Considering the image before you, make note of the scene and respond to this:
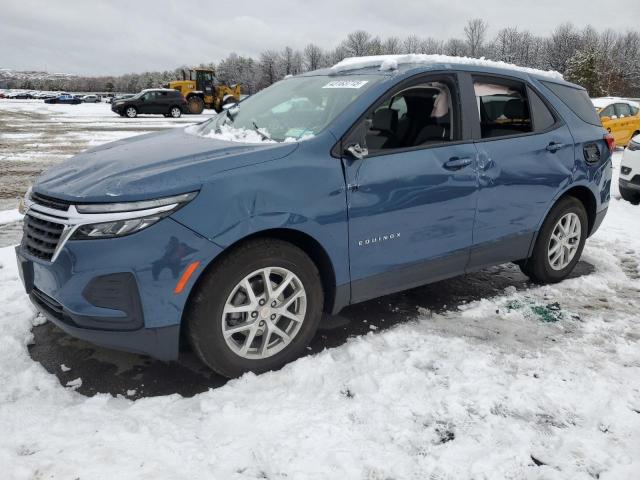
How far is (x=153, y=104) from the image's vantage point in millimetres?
30078

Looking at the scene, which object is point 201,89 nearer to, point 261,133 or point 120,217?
point 261,133

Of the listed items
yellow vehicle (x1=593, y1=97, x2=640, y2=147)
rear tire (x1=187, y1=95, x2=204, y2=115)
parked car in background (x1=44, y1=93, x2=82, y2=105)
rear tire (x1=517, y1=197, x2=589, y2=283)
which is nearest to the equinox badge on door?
rear tire (x1=517, y1=197, x2=589, y2=283)

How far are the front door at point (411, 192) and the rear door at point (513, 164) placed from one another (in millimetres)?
175

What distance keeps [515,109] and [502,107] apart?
0.11 meters

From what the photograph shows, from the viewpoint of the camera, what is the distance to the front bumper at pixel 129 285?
2502mm

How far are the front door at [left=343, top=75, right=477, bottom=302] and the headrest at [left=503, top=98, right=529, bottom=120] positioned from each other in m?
0.74

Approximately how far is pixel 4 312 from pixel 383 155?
112 inches

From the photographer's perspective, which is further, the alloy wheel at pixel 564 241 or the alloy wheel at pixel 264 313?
the alloy wheel at pixel 564 241

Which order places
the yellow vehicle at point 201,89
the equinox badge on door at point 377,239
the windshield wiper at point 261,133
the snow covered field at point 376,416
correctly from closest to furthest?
the snow covered field at point 376,416, the equinox badge on door at point 377,239, the windshield wiper at point 261,133, the yellow vehicle at point 201,89

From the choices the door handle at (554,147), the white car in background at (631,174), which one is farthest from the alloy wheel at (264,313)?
the white car in background at (631,174)

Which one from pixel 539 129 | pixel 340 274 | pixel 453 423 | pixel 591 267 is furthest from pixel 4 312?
pixel 591 267

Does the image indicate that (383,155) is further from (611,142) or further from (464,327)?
(611,142)

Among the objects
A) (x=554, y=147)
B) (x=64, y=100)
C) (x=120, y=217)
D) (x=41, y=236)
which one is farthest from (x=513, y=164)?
(x=64, y=100)

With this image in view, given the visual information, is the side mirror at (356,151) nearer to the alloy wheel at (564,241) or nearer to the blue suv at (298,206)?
the blue suv at (298,206)
